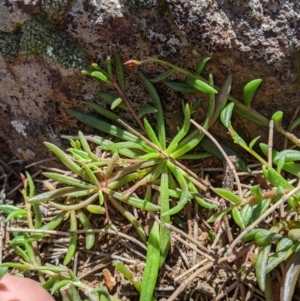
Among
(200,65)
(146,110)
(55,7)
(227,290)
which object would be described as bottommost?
(227,290)

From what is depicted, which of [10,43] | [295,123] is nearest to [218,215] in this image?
[295,123]

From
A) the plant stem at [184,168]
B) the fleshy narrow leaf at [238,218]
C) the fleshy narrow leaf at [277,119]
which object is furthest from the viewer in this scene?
the plant stem at [184,168]

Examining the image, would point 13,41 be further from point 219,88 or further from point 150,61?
point 219,88

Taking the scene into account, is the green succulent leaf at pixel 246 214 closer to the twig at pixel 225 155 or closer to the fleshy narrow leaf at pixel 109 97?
the twig at pixel 225 155

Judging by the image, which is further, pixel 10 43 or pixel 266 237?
pixel 10 43

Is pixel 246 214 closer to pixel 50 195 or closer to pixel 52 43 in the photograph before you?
pixel 50 195

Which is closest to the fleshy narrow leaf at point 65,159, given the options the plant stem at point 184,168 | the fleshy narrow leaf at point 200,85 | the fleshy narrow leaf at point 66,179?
the fleshy narrow leaf at point 66,179
